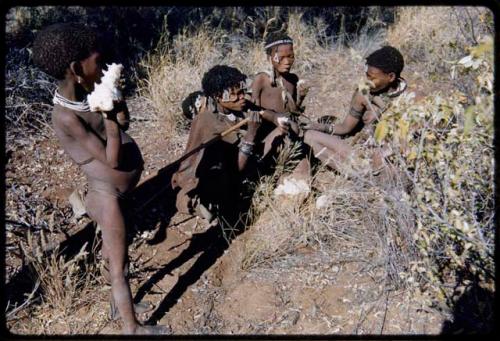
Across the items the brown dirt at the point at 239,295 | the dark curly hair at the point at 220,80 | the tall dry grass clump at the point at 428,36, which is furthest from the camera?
the tall dry grass clump at the point at 428,36

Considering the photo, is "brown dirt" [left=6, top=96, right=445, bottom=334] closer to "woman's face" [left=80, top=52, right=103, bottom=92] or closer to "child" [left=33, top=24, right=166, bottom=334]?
"child" [left=33, top=24, right=166, bottom=334]

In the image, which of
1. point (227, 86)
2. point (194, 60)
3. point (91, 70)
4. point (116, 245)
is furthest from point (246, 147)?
point (194, 60)

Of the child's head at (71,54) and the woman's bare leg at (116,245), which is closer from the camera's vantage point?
the child's head at (71,54)

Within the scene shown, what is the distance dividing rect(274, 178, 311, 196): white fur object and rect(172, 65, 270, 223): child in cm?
29

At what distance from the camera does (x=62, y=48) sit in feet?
8.21

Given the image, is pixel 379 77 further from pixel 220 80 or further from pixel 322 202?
pixel 220 80

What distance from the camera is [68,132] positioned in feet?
8.54

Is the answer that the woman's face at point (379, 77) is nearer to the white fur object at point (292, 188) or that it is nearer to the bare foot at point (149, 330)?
the white fur object at point (292, 188)

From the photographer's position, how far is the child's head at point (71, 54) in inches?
98.7

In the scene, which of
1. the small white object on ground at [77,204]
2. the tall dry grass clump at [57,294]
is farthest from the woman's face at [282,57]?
the tall dry grass clump at [57,294]

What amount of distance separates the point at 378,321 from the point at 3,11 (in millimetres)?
2769

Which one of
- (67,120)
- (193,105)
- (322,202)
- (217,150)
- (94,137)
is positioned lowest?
(322,202)

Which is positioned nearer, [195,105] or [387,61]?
[387,61]

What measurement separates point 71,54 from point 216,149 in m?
1.41
